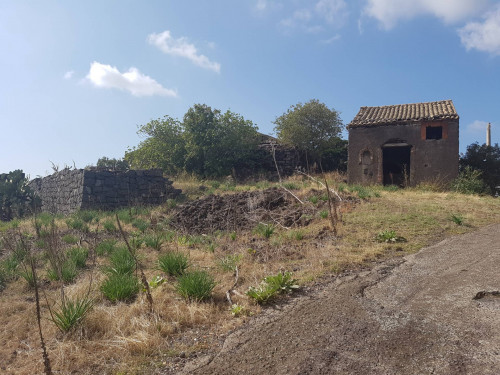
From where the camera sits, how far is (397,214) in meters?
9.20

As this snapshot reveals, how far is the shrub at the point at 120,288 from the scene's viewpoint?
4652 mm

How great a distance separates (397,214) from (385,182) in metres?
9.89

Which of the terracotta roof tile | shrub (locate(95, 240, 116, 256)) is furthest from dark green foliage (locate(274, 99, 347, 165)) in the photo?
shrub (locate(95, 240, 116, 256))

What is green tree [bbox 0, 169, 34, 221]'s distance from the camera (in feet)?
50.2

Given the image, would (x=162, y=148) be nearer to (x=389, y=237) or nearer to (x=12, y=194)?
(x=12, y=194)

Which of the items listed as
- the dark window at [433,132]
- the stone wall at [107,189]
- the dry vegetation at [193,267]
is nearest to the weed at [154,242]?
the dry vegetation at [193,267]

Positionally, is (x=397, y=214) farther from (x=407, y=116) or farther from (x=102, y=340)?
(x=407, y=116)

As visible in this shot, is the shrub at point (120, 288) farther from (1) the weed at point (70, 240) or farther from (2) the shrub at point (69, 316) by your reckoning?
(1) the weed at point (70, 240)

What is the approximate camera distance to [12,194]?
15.6 metres

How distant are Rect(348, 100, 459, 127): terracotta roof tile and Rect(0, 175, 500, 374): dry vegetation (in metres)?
6.84

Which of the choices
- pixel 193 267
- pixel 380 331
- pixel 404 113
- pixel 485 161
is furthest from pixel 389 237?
pixel 485 161

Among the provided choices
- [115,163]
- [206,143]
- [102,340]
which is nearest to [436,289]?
[102,340]

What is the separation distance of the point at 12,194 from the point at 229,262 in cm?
1342

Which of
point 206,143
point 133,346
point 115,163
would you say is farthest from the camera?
point 115,163
